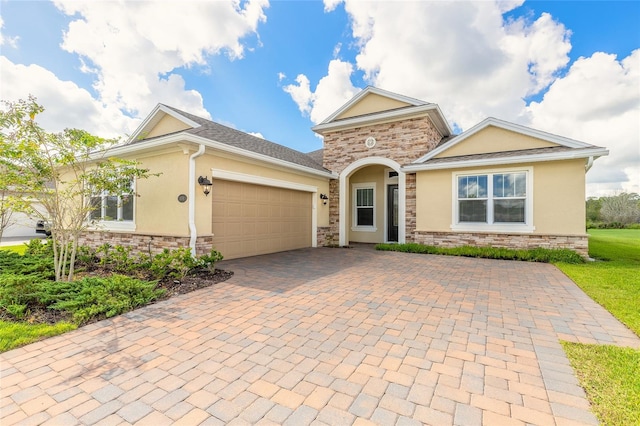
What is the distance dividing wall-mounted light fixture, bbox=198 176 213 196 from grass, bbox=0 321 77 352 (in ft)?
13.4

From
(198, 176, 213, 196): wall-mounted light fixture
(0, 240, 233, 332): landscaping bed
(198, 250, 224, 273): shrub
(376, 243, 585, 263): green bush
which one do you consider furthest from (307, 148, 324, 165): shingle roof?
(0, 240, 233, 332): landscaping bed

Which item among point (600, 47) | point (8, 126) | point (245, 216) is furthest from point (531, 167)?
Answer: point (8, 126)

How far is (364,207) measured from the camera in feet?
44.4

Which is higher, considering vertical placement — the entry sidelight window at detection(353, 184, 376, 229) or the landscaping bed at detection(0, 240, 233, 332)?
the entry sidelight window at detection(353, 184, 376, 229)

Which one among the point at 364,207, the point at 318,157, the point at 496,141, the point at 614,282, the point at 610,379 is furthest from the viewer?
the point at 318,157

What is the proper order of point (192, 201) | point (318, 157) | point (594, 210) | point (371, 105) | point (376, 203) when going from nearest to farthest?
point (192, 201) → point (371, 105) → point (376, 203) → point (318, 157) → point (594, 210)

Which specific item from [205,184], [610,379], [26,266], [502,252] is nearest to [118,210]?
[26,266]

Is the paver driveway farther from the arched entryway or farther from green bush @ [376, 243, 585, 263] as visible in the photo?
the arched entryway

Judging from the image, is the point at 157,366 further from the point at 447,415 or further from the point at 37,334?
the point at 447,415

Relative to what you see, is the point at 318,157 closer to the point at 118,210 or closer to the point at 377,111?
the point at 377,111

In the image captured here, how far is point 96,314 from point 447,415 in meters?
4.46

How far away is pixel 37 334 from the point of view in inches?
131

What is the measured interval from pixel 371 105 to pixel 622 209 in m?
31.4

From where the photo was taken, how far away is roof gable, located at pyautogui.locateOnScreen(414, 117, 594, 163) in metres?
8.80
